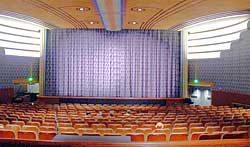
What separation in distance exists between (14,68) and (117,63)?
25.3 feet

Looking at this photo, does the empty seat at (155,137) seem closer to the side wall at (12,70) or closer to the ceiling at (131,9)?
the ceiling at (131,9)

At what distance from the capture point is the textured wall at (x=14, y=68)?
19.0 metres

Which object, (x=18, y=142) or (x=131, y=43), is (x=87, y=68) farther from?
(x=18, y=142)

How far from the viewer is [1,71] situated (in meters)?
18.8

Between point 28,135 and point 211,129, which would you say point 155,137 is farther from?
point 28,135

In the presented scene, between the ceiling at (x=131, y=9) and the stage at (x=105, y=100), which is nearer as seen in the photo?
the ceiling at (x=131, y=9)

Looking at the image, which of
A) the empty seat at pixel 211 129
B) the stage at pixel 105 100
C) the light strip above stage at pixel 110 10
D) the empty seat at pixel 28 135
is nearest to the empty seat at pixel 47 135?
the empty seat at pixel 28 135

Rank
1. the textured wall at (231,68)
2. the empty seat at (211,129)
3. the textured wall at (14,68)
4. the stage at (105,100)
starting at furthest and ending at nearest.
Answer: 1. the stage at (105,100)
2. the textured wall at (14,68)
3. the textured wall at (231,68)
4. the empty seat at (211,129)

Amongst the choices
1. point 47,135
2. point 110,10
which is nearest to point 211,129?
point 47,135

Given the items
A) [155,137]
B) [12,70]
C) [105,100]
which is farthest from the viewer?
[105,100]

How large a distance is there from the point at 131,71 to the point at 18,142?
1860 centimetres

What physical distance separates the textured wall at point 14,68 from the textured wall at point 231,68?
1303 cm

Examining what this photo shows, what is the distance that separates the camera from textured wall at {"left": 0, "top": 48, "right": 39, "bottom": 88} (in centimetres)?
1895

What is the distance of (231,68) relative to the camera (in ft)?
Result: 57.9
